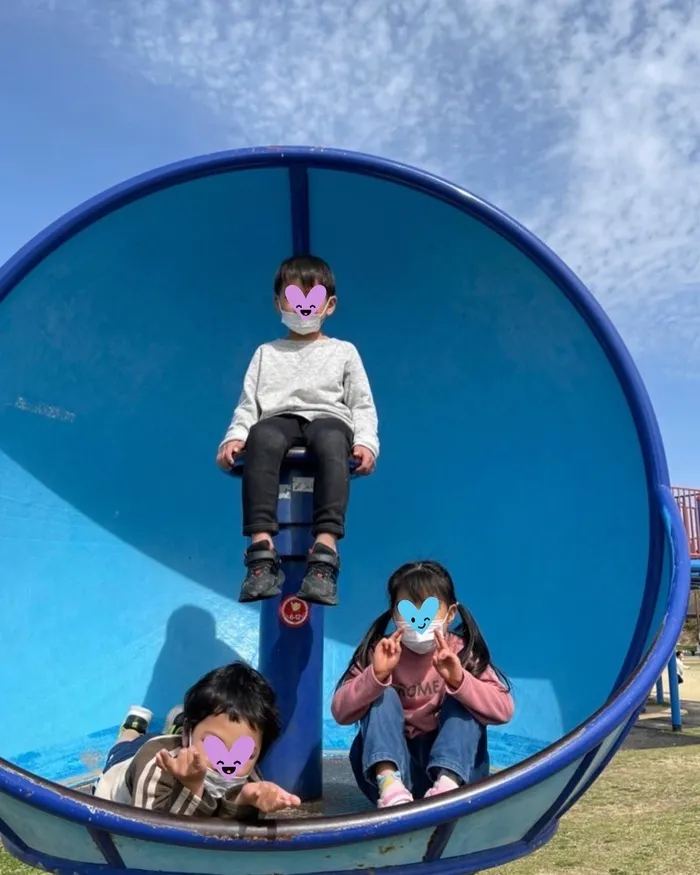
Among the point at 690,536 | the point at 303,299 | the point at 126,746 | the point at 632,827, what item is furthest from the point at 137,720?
the point at 690,536

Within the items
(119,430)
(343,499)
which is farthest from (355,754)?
(119,430)

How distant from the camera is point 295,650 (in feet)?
6.81

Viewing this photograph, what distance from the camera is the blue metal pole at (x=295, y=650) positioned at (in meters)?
2.01

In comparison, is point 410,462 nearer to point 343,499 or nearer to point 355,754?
point 343,499

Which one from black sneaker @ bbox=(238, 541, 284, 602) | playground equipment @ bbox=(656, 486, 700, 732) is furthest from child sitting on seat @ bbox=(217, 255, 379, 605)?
playground equipment @ bbox=(656, 486, 700, 732)

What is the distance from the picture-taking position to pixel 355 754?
6.21 feet

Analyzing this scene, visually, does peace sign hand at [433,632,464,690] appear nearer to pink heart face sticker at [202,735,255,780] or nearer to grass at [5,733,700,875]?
pink heart face sticker at [202,735,255,780]

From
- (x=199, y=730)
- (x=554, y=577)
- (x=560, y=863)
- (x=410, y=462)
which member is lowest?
(x=560, y=863)

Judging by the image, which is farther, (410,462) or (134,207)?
(410,462)

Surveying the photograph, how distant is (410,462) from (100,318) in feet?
4.40

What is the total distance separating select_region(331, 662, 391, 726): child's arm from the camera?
1.76 m

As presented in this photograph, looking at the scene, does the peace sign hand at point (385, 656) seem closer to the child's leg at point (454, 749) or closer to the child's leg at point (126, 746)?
the child's leg at point (454, 749)

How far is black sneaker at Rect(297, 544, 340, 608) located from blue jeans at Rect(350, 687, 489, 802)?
0.85 feet

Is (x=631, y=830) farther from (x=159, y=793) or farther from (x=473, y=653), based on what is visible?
(x=159, y=793)
